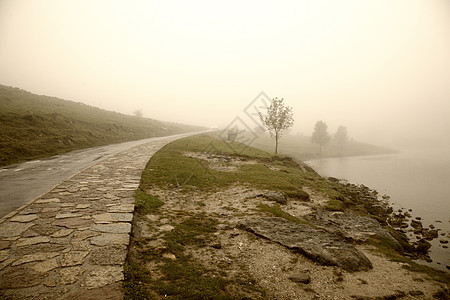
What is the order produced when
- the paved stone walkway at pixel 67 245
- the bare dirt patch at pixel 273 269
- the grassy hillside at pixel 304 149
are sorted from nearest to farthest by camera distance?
the paved stone walkway at pixel 67 245, the bare dirt patch at pixel 273 269, the grassy hillside at pixel 304 149

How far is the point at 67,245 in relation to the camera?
21.4ft

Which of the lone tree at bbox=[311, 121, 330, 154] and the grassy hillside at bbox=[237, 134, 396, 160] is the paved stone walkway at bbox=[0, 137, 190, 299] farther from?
the lone tree at bbox=[311, 121, 330, 154]

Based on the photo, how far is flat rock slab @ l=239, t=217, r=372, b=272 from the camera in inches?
298

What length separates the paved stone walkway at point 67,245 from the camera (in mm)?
4836

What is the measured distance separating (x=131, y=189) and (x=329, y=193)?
15.4m

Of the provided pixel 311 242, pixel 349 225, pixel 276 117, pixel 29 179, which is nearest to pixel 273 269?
pixel 311 242

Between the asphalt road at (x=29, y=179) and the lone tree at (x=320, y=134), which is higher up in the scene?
the lone tree at (x=320, y=134)

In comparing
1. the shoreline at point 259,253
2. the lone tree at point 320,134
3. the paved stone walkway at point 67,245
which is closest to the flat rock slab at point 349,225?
the shoreline at point 259,253

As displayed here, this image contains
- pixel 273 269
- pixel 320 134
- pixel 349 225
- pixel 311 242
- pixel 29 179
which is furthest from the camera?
pixel 320 134

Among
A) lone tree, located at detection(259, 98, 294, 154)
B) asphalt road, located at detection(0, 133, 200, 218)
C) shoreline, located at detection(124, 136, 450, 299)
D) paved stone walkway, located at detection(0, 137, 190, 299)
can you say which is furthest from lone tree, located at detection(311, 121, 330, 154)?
paved stone walkway, located at detection(0, 137, 190, 299)

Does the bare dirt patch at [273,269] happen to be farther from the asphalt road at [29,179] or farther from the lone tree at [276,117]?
the lone tree at [276,117]

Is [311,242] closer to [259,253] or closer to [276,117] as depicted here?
[259,253]

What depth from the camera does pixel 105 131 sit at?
4434 centimetres

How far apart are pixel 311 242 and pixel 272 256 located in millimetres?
1910
